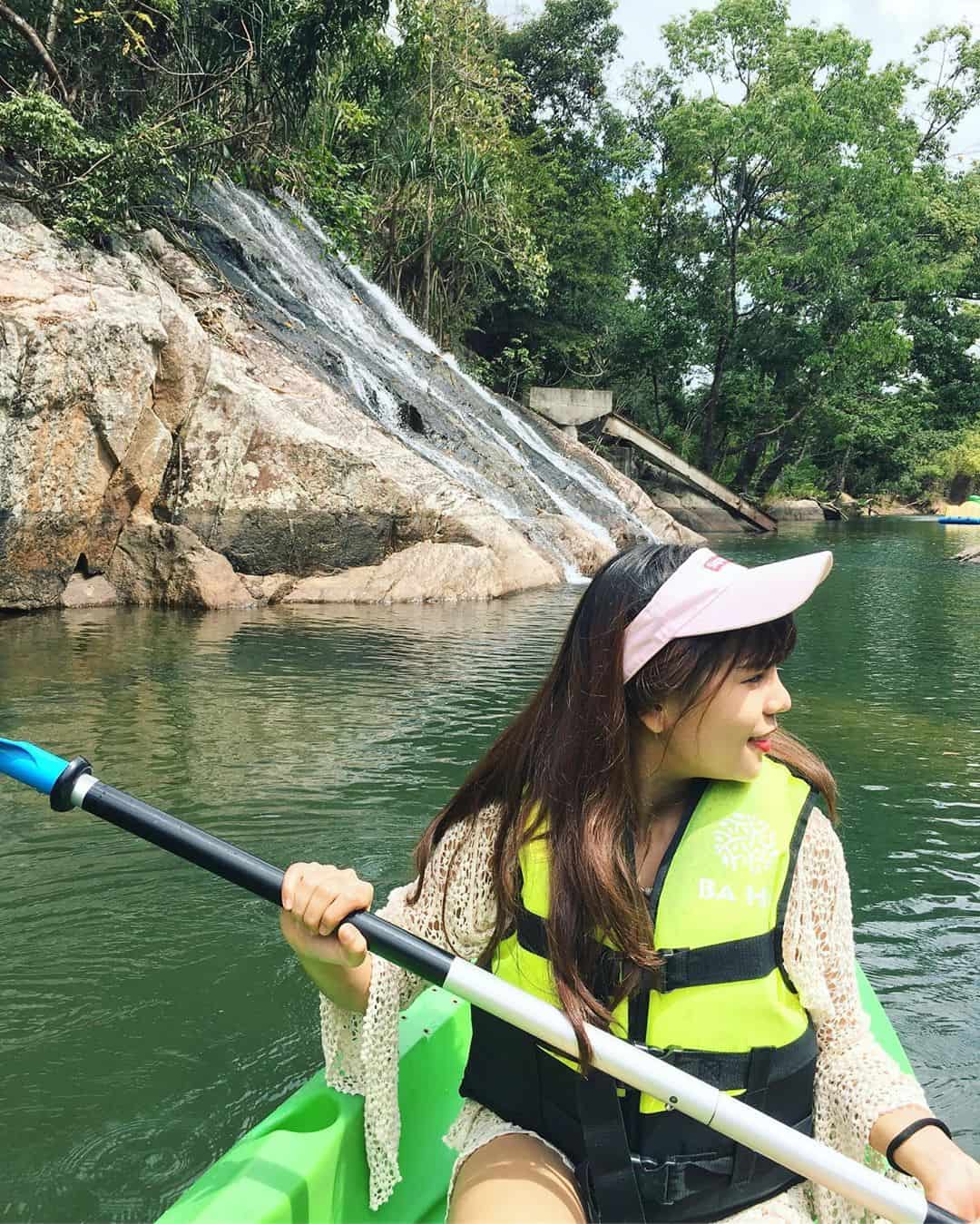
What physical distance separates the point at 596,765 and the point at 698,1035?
15.6 inches

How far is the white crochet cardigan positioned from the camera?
4.87 feet

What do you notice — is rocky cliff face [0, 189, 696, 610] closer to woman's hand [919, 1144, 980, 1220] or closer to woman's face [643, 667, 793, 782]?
woman's face [643, 667, 793, 782]

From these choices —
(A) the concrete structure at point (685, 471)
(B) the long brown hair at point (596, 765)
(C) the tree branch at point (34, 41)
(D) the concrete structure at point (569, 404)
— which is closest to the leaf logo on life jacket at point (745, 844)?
(B) the long brown hair at point (596, 765)

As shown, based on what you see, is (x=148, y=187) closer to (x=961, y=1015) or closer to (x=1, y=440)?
(x=1, y=440)

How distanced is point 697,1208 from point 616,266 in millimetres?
24827

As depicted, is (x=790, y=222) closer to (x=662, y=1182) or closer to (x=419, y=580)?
(x=419, y=580)

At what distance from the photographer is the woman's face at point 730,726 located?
155cm

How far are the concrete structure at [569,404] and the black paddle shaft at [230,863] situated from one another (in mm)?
20446

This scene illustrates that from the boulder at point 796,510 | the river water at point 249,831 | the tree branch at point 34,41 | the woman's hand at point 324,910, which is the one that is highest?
the tree branch at point 34,41

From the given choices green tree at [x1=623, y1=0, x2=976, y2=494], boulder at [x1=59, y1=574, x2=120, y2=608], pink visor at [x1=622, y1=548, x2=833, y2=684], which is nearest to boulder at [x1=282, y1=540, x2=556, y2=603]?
boulder at [x1=59, y1=574, x2=120, y2=608]

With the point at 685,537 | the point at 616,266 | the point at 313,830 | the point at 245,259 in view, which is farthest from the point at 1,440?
the point at 616,266

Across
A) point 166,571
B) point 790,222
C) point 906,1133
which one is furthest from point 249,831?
point 790,222

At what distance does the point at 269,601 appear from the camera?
9.88m

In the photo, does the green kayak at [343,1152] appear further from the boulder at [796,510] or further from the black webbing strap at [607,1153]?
the boulder at [796,510]
